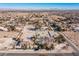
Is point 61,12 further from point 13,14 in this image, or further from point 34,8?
point 13,14

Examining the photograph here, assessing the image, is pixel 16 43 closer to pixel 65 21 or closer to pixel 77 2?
pixel 65 21

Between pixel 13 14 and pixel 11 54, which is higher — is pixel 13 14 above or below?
above

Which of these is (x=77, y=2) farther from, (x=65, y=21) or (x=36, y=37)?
(x=36, y=37)

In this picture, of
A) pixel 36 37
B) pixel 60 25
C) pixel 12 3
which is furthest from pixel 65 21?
pixel 12 3

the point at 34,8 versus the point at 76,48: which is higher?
the point at 34,8

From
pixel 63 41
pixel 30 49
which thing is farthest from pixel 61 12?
pixel 30 49

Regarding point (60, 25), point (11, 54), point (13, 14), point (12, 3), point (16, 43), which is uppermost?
point (12, 3)

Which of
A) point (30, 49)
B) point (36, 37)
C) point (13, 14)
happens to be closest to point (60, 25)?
point (36, 37)

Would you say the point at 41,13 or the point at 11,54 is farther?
the point at 41,13

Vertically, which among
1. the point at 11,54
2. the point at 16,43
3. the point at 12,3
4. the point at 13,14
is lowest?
the point at 11,54

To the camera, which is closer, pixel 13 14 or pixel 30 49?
pixel 30 49
